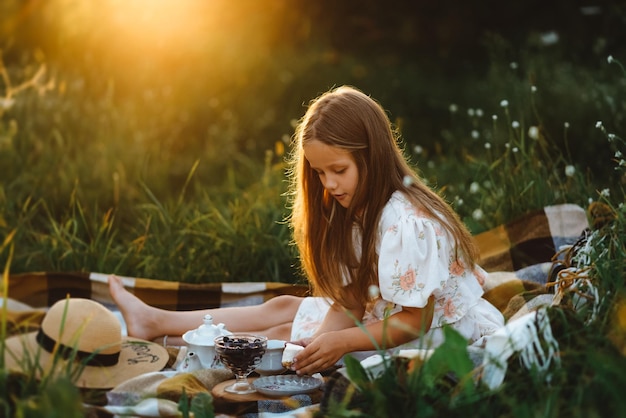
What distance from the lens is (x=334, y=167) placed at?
2.94 m

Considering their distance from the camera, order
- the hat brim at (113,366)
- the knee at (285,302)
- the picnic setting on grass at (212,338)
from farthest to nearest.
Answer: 1. the knee at (285,302)
2. the hat brim at (113,366)
3. the picnic setting on grass at (212,338)

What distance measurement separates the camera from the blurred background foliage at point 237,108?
4.30m

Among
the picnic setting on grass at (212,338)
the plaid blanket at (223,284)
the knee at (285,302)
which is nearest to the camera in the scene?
the picnic setting on grass at (212,338)

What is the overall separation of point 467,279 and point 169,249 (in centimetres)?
175

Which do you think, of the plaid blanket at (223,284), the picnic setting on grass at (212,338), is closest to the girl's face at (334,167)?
the picnic setting on grass at (212,338)

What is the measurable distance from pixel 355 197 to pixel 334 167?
141 millimetres

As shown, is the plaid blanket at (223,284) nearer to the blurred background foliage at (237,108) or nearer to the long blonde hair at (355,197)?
the blurred background foliage at (237,108)

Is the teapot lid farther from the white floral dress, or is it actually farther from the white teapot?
the white floral dress

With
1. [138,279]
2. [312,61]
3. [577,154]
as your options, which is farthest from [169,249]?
[312,61]

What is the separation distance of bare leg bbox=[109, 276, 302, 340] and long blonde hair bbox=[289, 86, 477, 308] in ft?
1.15

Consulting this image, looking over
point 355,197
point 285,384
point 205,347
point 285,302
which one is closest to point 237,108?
point 285,302

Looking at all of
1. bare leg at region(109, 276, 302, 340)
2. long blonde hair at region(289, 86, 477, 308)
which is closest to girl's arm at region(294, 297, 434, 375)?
long blonde hair at region(289, 86, 477, 308)

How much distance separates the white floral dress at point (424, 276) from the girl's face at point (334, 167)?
0.53ft

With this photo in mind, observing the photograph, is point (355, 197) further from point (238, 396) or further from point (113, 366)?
point (113, 366)
